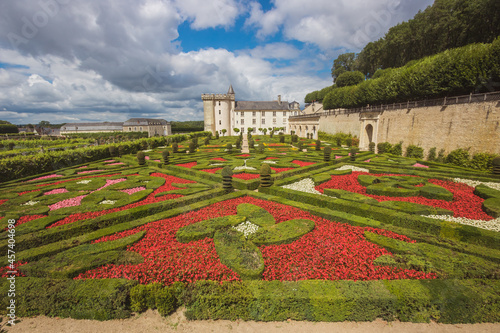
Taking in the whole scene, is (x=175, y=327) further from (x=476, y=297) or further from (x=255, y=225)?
(x=476, y=297)

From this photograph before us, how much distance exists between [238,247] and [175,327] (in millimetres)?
→ 2422

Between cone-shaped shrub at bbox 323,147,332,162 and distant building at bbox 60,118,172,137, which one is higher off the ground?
distant building at bbox 60,118,172,137

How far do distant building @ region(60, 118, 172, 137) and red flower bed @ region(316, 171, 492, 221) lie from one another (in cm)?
7285

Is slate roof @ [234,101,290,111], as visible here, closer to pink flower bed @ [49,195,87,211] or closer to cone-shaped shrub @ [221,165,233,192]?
cone-shaped shrub @ [221,165,233,192]

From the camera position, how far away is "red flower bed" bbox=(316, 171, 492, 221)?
28.2 ft

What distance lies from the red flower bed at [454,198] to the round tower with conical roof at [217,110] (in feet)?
176

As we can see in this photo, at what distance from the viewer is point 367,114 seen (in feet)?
104

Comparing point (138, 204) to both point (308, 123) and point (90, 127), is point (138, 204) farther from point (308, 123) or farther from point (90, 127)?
point (90, 127)

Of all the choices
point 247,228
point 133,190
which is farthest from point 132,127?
point 247,228

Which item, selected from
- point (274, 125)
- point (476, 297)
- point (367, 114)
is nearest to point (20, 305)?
point (476, 297)

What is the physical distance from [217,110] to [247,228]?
196 feet

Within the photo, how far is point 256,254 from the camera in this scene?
6035 mm

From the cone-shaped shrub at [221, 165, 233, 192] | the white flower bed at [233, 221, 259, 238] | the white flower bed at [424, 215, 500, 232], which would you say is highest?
the cone-shaped shrub at [221, 165, 233, 192]

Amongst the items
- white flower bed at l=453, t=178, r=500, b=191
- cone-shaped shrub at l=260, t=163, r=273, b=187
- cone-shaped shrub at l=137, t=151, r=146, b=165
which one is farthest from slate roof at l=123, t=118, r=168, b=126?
white flower bed at l=453, t=178, r=500, b=191
